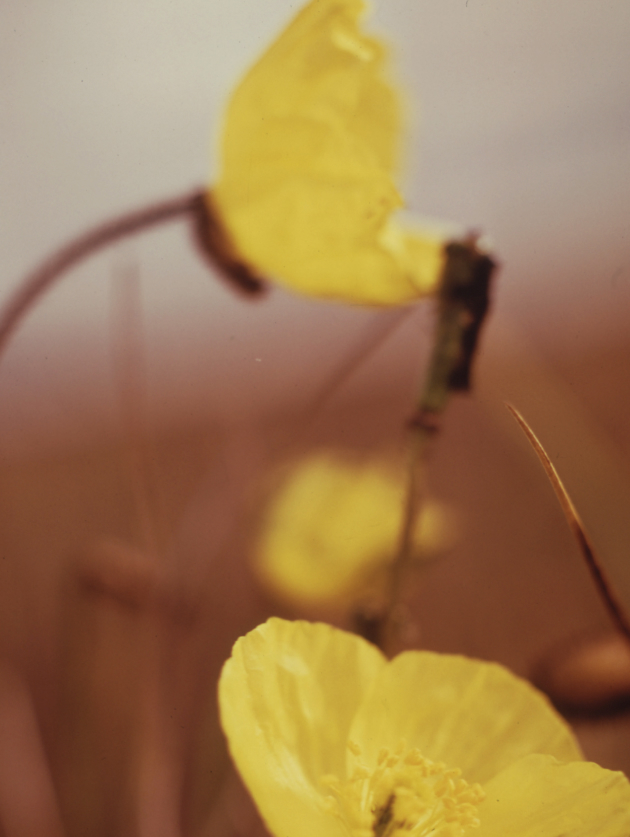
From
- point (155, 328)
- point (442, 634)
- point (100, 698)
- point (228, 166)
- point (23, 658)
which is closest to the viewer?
point (228, 166)

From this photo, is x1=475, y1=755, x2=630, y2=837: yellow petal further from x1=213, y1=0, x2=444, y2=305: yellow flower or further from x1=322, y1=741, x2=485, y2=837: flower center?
x1=213, y1=0, x2=444, y2=305: yellow flower

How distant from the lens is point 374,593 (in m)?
0.36

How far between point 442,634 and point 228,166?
0.42m

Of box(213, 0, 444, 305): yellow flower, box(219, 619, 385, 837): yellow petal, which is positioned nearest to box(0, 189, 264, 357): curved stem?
box(213, 0, 444, 305): yellow flower

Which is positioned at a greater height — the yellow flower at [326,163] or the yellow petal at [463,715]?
the yellow flower at [326,163]

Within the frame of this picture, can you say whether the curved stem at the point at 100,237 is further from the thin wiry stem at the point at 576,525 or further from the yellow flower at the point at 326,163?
the thin wiry stem at the point at 576,525

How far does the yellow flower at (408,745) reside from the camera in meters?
0.15

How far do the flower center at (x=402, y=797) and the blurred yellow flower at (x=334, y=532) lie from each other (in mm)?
136

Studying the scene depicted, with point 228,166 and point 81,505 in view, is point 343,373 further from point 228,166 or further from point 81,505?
point 81,505

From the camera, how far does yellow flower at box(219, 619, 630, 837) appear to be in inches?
6.0

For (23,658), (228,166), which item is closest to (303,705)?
(228,166)

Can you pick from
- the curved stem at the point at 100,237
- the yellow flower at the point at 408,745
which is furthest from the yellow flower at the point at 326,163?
the yellow flower at the point at 408,745

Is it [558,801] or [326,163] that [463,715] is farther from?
[326,163]

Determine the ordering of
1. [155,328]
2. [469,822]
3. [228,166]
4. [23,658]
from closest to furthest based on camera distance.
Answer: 1. [469,822]
2. [228,166]
3. [23,658]
4. [155,328]
